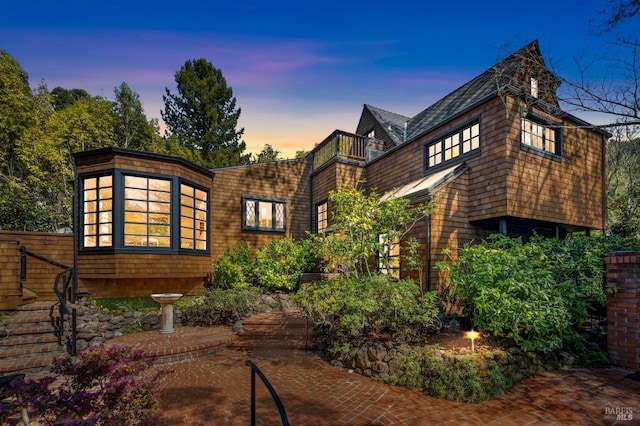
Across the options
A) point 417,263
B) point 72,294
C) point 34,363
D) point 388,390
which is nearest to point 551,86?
point 417,263

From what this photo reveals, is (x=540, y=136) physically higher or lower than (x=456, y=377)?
higher

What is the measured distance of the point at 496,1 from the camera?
306 inches

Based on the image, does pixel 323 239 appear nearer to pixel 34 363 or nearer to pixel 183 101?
pixel 34 363

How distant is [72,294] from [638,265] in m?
13.5

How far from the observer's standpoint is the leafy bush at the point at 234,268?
34.2 feet

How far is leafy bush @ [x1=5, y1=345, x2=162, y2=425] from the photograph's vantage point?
2.80m

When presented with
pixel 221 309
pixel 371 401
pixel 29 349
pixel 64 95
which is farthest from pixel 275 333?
pixel 64 95

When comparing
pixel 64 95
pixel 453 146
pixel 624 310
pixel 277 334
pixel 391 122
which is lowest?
pixel 277 334

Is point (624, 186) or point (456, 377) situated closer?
point (456, 377)

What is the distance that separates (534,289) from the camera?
5473mm

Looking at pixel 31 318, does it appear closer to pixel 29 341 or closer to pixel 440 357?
pixel 29 341

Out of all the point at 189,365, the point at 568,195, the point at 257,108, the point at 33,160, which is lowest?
the point at 189,365

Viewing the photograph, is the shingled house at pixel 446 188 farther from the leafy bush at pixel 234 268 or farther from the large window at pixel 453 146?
the leafy bush at pixel 234 268

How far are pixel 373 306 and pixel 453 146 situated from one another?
6.43 m
